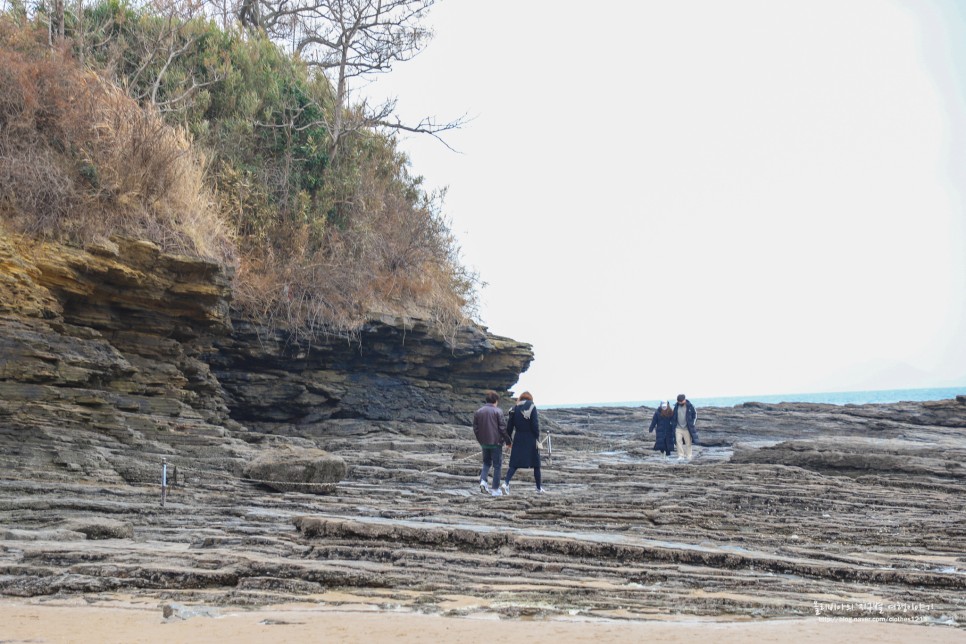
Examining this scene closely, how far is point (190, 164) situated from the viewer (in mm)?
19438

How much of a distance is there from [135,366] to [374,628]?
10822 mm

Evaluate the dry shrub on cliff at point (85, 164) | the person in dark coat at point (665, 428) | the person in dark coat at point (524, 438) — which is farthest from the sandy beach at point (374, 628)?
the person in dark coat at point (665, 428)

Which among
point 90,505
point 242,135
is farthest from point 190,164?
point 90,505

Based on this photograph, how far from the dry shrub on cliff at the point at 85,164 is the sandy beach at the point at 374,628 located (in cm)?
972

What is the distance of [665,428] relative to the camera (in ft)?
75.8

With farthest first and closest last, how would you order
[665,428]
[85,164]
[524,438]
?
[665,428], [85,164], [524,438]

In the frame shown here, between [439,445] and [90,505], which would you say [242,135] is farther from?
[90,505]

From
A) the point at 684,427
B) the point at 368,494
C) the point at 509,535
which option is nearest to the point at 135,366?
the point at 368,494

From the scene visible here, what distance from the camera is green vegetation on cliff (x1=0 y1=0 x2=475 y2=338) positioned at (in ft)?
55.4

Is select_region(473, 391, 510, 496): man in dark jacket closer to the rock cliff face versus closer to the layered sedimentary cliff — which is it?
the layered sedimentary cliff

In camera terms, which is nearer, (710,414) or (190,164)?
(190,164)

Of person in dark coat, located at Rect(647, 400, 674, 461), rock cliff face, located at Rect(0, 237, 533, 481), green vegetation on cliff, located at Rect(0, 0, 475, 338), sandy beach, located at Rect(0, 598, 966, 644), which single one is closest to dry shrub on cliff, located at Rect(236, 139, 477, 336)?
green vegetation on cliff, located at Rect(0, 0, 475, 338)

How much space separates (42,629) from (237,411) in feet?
49.1

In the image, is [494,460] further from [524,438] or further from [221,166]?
[221,166]
